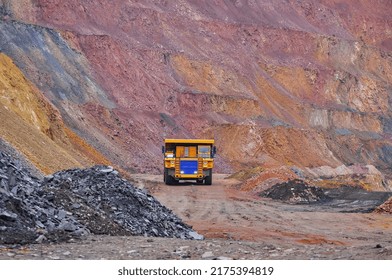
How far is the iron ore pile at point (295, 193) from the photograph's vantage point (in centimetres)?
3750

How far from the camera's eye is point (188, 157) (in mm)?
40469

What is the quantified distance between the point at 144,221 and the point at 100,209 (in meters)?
1.22

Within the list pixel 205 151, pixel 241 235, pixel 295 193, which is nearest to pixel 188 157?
pixel 205 151

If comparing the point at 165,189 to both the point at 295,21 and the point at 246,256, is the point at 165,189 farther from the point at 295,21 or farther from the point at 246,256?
the point at 295,21

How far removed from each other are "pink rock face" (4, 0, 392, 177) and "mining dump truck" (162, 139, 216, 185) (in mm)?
15991

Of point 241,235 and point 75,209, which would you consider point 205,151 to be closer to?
point 241,235

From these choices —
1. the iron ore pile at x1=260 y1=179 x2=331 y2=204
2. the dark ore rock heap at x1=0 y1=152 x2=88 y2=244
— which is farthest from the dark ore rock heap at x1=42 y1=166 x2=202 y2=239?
the iron ore pile at x1=260 y1=179 x2=331 y2=204

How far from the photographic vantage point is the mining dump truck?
40.2 metres

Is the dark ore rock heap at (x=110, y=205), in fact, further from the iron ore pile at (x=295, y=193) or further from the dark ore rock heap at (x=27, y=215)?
the iron ore pile at (x=295, y=193)

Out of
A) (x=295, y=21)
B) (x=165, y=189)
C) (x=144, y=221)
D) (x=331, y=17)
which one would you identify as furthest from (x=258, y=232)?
(x=331, y=17)

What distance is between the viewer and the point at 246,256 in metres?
12.8

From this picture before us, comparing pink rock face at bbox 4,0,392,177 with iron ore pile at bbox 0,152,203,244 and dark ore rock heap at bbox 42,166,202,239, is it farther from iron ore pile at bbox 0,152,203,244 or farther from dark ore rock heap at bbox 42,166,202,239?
iron ore pile at bbox 0,152,203,244

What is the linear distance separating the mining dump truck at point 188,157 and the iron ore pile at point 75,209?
18.6m

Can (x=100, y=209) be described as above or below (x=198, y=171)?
below
